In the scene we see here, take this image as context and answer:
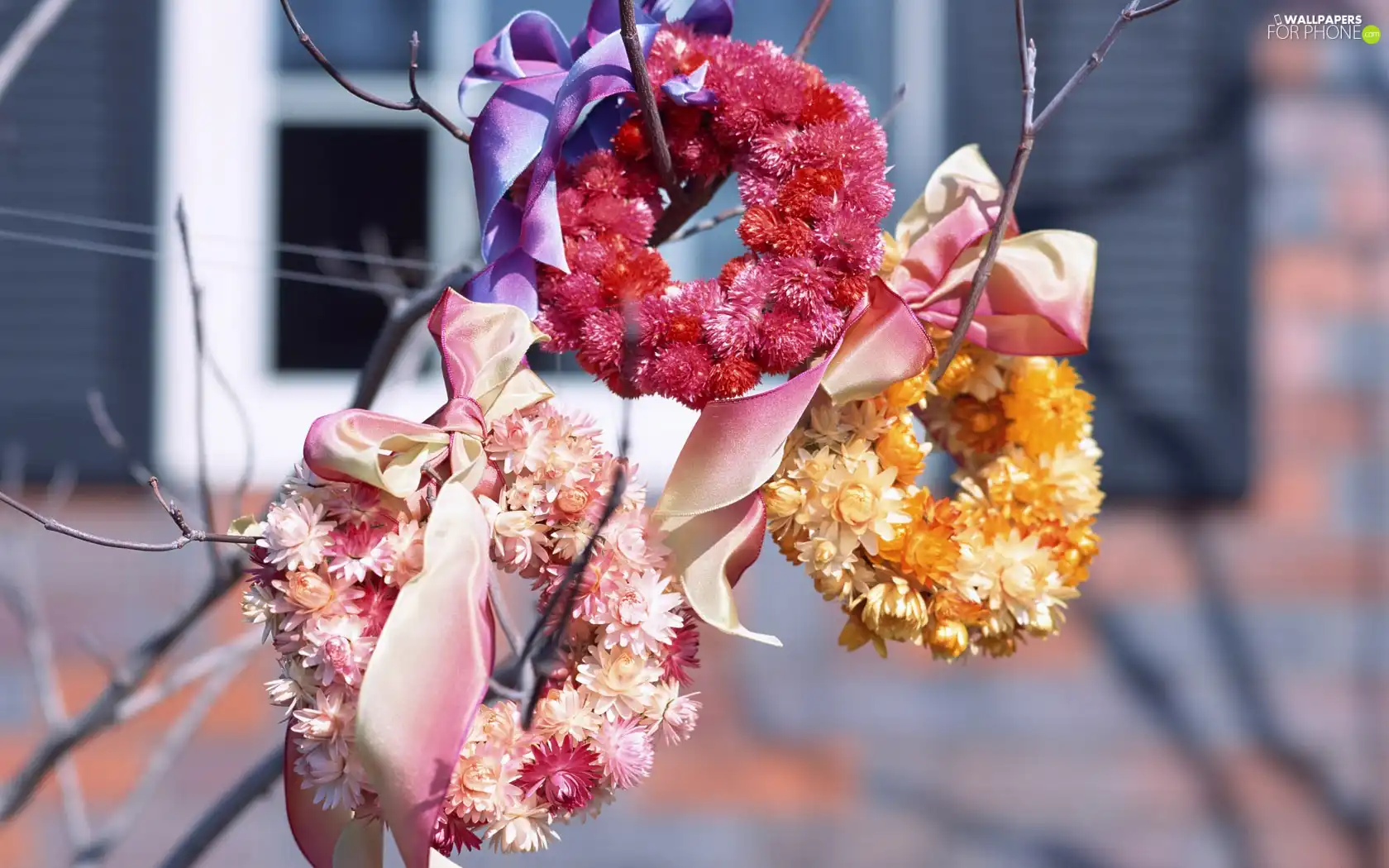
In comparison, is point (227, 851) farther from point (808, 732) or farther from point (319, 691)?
point (319, 691)

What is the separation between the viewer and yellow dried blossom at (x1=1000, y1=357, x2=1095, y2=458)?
76cm

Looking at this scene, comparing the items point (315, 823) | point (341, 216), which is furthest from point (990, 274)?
point (341, 216)

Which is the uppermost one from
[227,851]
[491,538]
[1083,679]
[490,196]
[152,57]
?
[490,196]

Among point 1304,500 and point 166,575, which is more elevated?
point 1304,500

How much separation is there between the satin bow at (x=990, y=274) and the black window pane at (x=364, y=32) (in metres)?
1.95

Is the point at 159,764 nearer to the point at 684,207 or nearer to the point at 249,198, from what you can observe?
the point at 684,207

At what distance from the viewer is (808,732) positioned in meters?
2.28

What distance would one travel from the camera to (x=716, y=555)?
2.03ft

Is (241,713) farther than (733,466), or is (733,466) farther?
(241,713)

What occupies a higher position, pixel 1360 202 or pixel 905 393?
pixel 905 393

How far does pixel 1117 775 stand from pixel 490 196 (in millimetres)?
2036

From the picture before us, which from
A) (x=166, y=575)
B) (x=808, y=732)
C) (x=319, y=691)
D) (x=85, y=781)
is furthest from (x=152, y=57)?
(x=319, y=691)

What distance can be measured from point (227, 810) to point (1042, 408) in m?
0.70

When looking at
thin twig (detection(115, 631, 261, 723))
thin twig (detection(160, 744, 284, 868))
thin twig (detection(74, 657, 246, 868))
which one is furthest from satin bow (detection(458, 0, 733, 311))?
thin twig (detection(74, 657, 246, 868))
